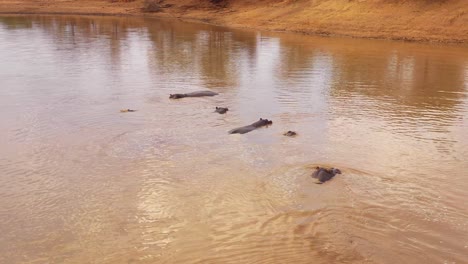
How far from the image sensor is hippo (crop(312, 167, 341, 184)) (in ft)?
29.6

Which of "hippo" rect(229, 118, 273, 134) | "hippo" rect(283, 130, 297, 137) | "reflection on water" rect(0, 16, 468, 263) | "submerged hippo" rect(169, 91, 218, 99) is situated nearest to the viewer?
"reflection on water" rect(0, 16, 468, 263)

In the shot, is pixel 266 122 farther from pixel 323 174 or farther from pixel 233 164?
pixel 323 174

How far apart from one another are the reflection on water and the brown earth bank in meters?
7.80

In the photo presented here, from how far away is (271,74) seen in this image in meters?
19.6

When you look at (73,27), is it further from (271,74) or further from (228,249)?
(228,249)

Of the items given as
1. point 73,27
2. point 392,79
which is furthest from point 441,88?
point 73,27

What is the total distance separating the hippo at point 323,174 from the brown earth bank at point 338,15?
20.5 meters

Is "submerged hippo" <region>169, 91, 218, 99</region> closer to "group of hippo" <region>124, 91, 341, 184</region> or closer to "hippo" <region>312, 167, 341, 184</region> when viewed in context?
"group of hippo" <region>124, 91, 341, 184</region>

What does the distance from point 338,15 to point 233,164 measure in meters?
24.7

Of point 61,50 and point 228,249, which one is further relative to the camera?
point 61,50

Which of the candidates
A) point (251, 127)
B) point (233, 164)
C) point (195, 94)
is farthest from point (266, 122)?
point (195, 94)

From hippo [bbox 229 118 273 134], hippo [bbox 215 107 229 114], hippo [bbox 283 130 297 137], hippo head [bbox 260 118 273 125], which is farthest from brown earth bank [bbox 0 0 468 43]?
hippo [bbox 283 130 297 137]

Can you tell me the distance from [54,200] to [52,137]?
3602mm

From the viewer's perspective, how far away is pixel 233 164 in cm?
1002
